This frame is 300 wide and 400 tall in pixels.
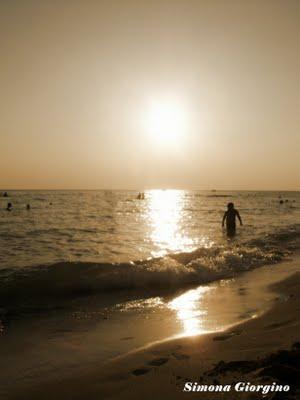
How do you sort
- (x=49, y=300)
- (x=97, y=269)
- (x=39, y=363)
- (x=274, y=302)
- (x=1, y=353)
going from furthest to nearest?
(x=97, y=269) < (x=49, y=300) < (x=274, y=302) < (x=1, y=353) < (x=39, y=363)

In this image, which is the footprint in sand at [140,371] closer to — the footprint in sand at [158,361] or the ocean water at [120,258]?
the footprint in sand at [158,361]

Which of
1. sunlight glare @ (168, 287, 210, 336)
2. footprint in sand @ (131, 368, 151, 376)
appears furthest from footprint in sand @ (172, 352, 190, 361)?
sunlight glare @ (168, 287, 210, 336)

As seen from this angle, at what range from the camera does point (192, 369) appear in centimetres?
460

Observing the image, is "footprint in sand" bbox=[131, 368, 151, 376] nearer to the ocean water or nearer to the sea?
the sea

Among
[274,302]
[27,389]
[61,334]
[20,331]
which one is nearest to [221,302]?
[274,302]

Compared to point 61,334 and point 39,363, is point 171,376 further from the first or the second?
point 61,334

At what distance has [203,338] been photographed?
5.88 metres

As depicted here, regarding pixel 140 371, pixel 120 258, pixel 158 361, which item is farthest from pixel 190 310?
pixel 120 258

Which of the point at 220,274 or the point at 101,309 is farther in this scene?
Result: the point at 220,274

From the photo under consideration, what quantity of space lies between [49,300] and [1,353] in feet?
13.5

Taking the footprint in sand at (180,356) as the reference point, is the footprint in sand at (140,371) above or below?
below

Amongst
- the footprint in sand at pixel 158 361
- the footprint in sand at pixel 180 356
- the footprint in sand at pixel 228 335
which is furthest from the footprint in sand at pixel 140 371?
the footprint in sand at pixel 228 335

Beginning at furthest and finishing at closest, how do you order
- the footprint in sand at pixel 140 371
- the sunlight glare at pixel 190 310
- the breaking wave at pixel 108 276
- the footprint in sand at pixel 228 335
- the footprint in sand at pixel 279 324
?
the breaking wave at pixel 108 276, the sunlight glare at pixel 190 310, the footprint in sand at pixel 279 324, the footprint in sand at pixel 228 335, the footprint in sand at pixel 140 371

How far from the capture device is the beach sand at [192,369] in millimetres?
3996
